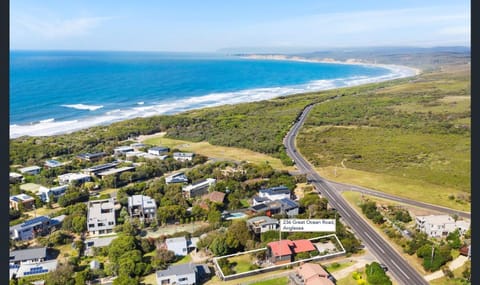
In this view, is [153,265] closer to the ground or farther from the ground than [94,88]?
closer to the ground

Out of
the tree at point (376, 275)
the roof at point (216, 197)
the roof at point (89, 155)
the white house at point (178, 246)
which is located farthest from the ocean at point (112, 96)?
the tree at point (376, 275)

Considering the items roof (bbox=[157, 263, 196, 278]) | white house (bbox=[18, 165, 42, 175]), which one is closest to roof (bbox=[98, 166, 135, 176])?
white house (bbox=[18, 165, 42, 175])

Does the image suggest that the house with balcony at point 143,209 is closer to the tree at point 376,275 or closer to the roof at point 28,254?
the roof at point 28,254

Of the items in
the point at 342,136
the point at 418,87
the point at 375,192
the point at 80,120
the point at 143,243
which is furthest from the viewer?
the point at 418,87

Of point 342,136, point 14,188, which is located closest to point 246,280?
point 14,188

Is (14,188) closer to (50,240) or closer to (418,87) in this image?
(50,240)

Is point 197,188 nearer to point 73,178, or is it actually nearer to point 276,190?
point 276,190
